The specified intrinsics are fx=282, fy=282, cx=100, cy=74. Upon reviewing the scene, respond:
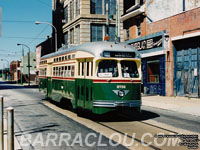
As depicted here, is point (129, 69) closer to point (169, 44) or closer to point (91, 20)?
point (169, 44)

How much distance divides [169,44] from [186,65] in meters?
2.64

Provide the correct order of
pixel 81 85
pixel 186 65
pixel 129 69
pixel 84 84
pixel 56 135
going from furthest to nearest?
pixel 186 65 → pixel 81 85 → pixel 84 84 → pixel 129 69 → pixel 56 135

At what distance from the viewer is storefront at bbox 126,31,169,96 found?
25391 mm

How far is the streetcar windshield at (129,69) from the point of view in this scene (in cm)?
1160

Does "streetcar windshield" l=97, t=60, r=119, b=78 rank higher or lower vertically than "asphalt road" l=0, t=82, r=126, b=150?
higher

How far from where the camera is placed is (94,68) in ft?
37.0

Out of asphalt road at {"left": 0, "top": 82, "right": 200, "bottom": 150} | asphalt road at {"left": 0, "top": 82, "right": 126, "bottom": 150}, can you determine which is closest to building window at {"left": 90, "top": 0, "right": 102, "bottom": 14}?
asphalt road at {"left": 0, "top": 82, "right": 200, "bottom": 150}

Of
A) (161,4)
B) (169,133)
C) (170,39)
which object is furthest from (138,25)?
(169,133)

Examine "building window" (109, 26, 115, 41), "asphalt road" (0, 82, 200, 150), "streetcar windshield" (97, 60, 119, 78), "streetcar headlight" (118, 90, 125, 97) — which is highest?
"building window" (109, 26, 115, 41)

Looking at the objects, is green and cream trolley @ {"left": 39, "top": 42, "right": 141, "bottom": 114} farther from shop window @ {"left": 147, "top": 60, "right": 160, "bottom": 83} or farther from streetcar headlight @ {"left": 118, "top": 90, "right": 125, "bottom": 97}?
shop window @ {"left": 147, "top": 60, "right": 160, "bottom": 83}

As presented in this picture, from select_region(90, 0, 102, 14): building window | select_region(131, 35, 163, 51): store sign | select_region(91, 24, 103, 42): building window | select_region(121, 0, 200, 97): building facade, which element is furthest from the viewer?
select_region(90, 0, 102, 14): building window

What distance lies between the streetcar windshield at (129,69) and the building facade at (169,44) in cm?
1149

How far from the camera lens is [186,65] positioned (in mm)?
23297

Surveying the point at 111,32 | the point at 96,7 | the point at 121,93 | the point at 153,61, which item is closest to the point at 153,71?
the point at 153,61
